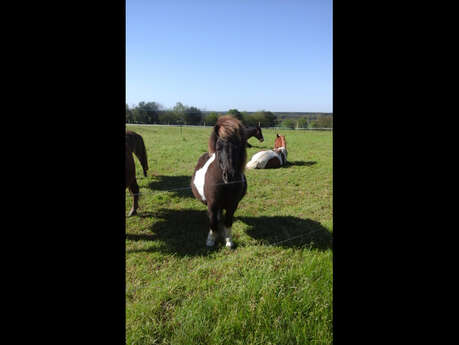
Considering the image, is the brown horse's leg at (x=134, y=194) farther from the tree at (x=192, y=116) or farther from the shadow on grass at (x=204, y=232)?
the tree at (x=192, y=116)

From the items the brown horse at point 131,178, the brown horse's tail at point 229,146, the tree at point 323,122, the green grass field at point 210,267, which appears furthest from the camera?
the tree at point 323,122

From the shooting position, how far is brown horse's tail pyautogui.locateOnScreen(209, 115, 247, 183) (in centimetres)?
181

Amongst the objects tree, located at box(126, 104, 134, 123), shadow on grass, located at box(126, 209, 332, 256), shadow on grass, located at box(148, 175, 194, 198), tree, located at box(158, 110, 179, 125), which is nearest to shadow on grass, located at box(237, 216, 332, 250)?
shadow on grass, located at box(126, 209, 332, 256)

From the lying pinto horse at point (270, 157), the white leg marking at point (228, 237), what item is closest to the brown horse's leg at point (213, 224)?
the white leg marking at point (228, 237)

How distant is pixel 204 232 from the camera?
1.99 metres

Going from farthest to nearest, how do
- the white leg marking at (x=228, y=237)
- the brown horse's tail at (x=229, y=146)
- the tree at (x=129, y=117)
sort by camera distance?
the white leg marking at (x=228, y=237)
the brown horse's tail at (x=229, y=146)
the tree at (x=129, y=117)

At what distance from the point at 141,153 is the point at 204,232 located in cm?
82

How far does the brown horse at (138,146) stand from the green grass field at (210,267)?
0.04 metres

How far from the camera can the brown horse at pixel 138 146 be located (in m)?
1.37
